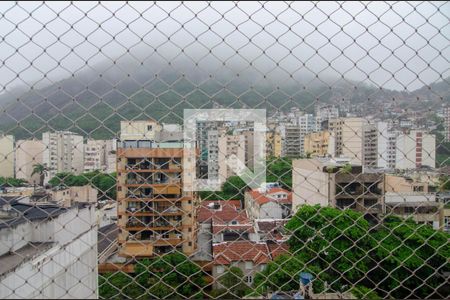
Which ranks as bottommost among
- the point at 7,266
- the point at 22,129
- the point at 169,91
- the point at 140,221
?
the point at 7,266

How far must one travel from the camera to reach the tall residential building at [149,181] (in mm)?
1367

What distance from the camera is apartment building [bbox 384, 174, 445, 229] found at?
5.92ft

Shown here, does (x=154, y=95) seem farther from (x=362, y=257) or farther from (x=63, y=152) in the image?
(x=362, y=257)

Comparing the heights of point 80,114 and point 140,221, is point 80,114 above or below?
above

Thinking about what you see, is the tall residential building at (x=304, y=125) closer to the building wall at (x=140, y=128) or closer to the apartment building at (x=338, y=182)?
the apartment building at (x=338, y=182)

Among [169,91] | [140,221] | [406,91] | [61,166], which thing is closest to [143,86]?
[169,91]

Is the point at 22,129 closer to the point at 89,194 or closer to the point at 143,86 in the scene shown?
the point at 143,86

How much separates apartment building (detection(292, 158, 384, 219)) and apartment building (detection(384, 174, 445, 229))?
1.8 inches

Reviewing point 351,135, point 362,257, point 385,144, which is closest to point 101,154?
point 351,135

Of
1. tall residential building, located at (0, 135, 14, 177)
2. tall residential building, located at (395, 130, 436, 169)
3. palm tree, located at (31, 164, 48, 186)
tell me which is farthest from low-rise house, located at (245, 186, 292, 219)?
tall residential building, located at (0, 135, 14, 177)

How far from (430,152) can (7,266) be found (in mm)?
1478

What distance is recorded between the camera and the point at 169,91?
3.94 feet

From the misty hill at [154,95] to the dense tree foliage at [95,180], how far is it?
0.54ft

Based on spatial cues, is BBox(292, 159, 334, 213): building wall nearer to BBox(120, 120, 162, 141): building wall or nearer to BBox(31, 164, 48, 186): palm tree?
BBox(120, 120, 162, 141): building wall
